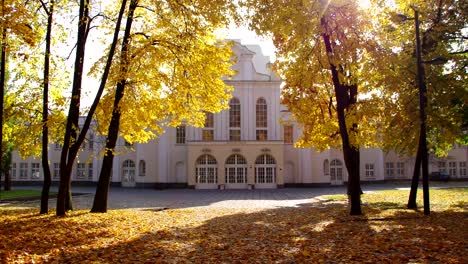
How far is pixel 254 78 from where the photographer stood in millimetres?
41719

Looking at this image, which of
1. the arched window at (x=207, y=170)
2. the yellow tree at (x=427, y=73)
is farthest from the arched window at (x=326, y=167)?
the yellow tree at (x=427, y=73)

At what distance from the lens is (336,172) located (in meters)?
44.4

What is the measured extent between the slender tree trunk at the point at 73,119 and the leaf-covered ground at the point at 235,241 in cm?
121

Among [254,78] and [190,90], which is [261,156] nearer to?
[254,78]

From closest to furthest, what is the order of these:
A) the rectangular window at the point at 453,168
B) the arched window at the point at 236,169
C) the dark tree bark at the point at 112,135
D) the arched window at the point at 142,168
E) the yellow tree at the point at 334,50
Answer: the yellow tree at the point at 334,50
the dark tree bark at the point at 112,135
the arched window at the point at 236,169
the arched window at the point at 142,168
the rectangular window at the point at 453,168

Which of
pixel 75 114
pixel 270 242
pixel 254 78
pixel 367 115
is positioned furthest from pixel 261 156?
pixel 270 242

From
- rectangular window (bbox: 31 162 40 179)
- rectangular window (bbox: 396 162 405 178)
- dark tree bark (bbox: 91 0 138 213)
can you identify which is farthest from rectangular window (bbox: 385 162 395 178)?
rectangular window (bbox: 31 162 40 179)

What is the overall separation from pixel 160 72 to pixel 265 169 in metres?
26.2

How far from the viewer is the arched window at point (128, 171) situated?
45.5 m

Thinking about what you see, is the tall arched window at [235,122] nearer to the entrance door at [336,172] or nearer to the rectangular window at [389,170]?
the entrance door at [336,172]

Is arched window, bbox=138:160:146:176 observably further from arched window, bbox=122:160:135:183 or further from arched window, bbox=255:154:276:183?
arched window, bbox=255:154:276:183

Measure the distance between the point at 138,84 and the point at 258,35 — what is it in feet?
16.8

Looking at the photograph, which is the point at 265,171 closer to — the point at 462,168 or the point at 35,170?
the point at 462,168

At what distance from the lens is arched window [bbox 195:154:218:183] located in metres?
39.9
